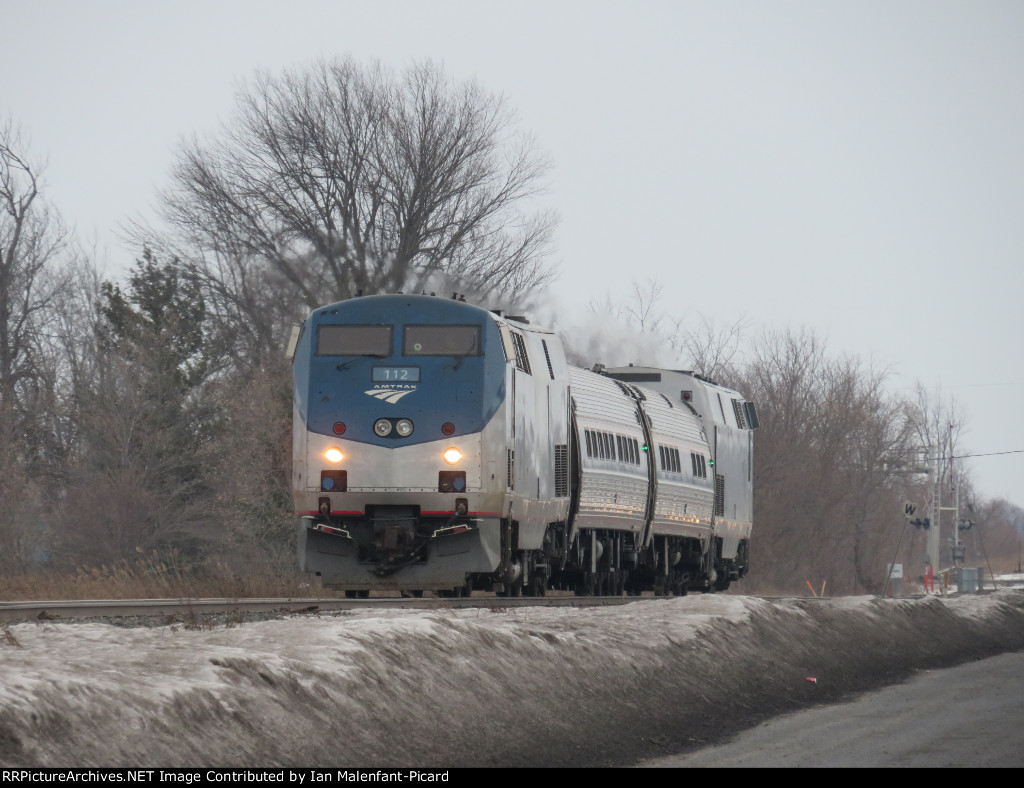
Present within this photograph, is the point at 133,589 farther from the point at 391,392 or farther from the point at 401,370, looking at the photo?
the point at 401,370

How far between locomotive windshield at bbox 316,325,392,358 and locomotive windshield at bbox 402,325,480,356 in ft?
0.90

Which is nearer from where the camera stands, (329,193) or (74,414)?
(74,414)

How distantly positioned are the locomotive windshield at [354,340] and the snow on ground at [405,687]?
4831 millimetres

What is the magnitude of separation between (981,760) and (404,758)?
3.64m

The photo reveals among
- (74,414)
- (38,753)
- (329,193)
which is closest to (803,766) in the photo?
(38,753)

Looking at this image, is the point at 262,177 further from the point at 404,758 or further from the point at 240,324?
the point at 404,758

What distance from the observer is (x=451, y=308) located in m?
19.5

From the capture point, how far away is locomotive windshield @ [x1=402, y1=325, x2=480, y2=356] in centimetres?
1917

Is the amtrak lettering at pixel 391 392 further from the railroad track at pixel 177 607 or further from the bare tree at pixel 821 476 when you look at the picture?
the bare tree at pixel 821 476

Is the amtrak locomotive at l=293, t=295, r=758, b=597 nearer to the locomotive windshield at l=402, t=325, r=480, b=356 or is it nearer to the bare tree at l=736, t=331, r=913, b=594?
the locomotive windshield at l=402, t=325, r=480, b=356

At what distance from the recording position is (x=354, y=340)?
63.4 ft

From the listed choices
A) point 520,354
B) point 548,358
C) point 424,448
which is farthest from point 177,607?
point 548,358

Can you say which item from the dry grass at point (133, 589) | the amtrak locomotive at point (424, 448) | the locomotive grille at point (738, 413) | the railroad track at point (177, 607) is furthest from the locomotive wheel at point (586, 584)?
the locomotive grille at point (738, 413)

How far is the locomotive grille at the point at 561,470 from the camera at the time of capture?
21.8 m
